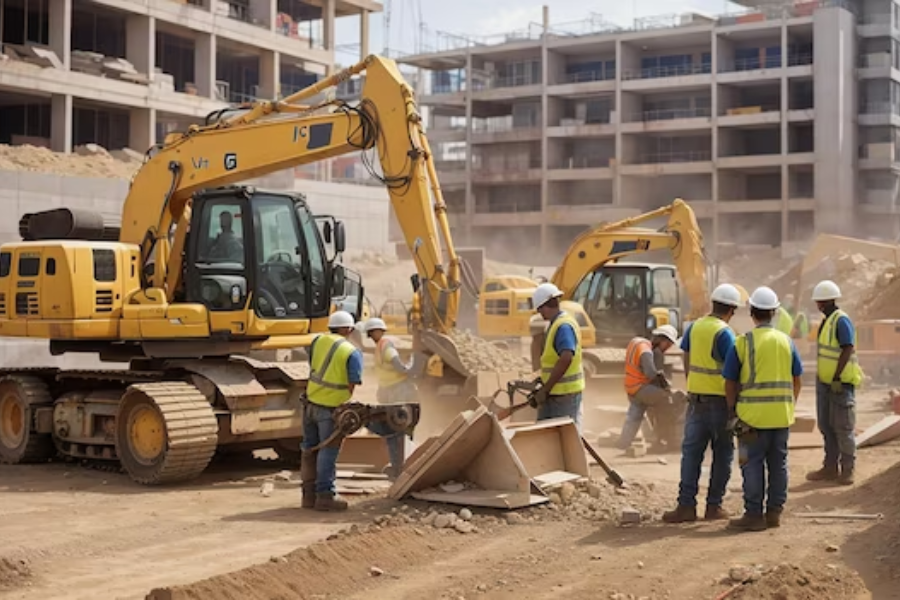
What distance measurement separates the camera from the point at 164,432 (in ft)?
41.7

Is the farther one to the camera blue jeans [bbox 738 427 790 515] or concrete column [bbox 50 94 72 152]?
concrete column [bbox 50 94 72 152]

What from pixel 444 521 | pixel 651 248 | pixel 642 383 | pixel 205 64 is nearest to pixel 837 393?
pixel 642 383

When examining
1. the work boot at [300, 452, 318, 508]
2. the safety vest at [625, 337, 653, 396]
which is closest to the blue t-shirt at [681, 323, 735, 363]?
the work boot at [300, 452, 318, 508]

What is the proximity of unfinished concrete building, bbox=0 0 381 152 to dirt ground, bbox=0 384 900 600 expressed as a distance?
31776 millimetres

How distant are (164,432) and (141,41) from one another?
35065mm

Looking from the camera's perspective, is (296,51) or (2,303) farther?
(296,51)

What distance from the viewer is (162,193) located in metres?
14.7

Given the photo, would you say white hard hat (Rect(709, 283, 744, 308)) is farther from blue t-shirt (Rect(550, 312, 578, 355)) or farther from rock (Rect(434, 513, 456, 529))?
rock (Rect(434, 513, 456, 529))

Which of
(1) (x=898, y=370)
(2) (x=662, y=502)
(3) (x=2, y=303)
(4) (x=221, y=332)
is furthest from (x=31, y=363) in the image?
(1) (x=898, y=370)

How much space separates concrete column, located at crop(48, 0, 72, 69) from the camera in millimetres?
41719

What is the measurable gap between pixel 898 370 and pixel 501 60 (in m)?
49.0

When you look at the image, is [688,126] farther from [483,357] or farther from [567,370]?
[567,370]

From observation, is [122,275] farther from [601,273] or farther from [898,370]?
[898,370]

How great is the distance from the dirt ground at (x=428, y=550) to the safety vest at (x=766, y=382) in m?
0.86
